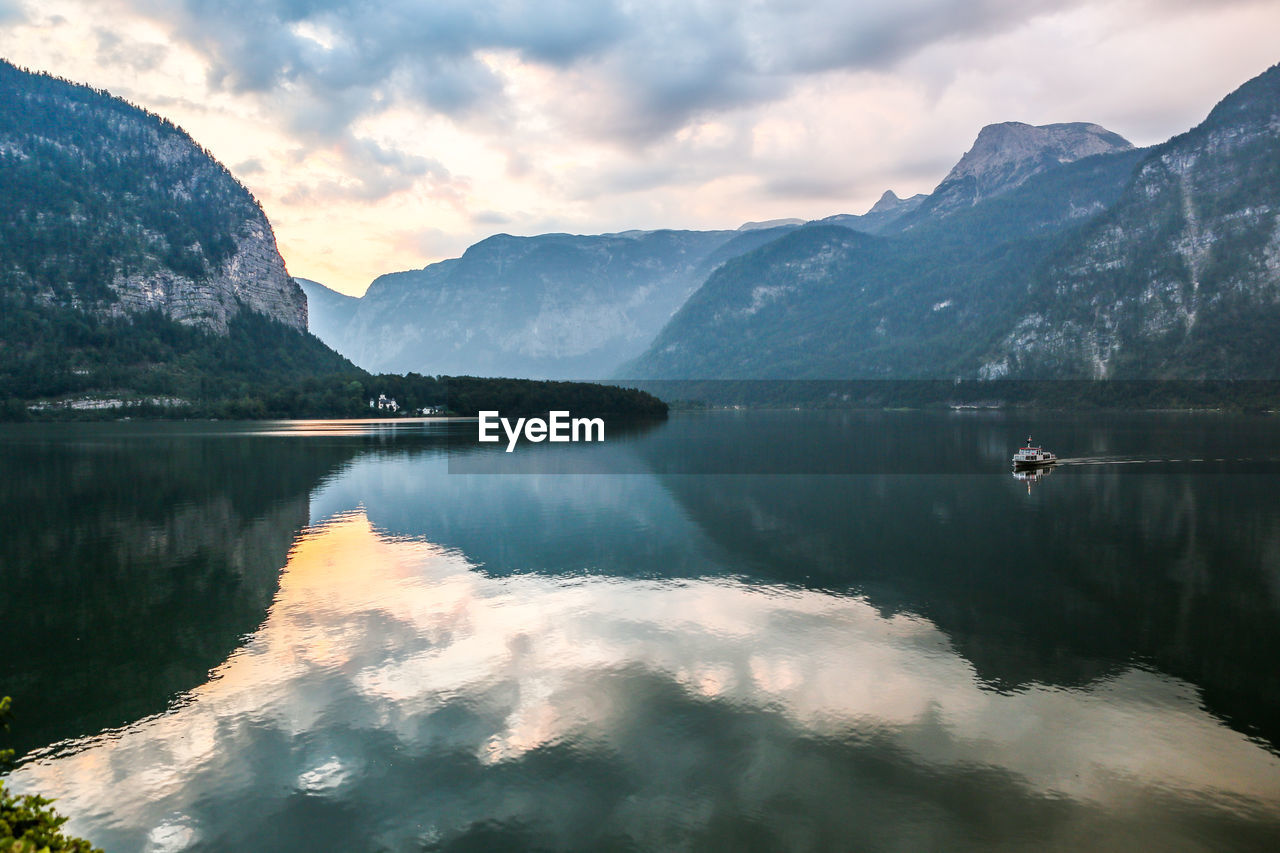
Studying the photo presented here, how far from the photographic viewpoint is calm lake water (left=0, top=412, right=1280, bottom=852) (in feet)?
53.3

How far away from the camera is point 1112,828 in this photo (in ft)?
51.5

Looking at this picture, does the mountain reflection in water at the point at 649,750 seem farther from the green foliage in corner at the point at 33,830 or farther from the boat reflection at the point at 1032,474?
the boat reflection at the point at 1032,474

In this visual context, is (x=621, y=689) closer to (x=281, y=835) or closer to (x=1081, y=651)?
(x=281, y=835)

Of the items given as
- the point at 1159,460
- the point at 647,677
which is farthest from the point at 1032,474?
the point at 647,677

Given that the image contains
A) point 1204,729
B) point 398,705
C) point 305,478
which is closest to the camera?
point 1204,729

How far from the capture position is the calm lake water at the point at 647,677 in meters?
16.2

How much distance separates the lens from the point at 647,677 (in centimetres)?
2408

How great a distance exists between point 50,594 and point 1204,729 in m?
45.4

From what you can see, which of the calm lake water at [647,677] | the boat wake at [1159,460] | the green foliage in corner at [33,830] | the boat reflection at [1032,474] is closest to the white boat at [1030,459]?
the boat reflection at [1032,474]

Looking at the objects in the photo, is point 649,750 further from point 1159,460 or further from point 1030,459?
point 1159,460

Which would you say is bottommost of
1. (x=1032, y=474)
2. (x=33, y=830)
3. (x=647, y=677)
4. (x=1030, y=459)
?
(x=1032, y=474)

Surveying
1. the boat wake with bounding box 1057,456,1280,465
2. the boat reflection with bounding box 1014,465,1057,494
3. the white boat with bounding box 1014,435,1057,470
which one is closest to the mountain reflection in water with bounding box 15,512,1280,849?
the boat reflection with bounding box 1014,465,1057,494

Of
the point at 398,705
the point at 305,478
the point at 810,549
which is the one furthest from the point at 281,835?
the point at 305,478

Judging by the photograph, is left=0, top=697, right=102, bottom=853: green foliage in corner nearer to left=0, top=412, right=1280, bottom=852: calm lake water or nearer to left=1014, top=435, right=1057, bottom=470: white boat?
left=0, top=412, right=1280, bottom=852: calm lake water
